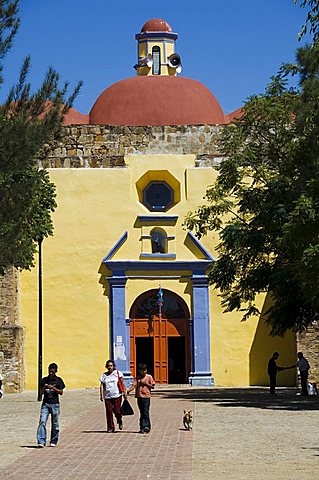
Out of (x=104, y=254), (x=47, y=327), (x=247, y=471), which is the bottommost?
(x=247, y=471)

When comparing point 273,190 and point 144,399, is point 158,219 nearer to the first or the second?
point 273,190

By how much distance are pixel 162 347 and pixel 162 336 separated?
370 millimetres

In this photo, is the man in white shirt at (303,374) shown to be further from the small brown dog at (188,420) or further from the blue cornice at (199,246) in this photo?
the small brown dog at (188,420)

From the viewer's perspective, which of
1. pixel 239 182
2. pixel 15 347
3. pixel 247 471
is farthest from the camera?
pixel 15 347

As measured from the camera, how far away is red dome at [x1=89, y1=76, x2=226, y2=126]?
151 feet

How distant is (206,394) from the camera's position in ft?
103

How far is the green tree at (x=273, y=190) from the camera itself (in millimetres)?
25016

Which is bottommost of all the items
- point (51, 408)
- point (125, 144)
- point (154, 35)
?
point (51, 408)

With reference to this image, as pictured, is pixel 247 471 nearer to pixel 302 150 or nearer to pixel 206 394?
pixel 302 150

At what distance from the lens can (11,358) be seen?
34.6 meters

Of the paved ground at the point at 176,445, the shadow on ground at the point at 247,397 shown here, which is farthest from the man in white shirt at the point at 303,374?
the paved ground at the point at 176,445

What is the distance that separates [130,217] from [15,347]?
231 inches

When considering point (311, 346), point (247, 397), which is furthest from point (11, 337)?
point (311, 346)

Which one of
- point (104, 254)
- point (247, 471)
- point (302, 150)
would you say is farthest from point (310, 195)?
point (104, 254)
